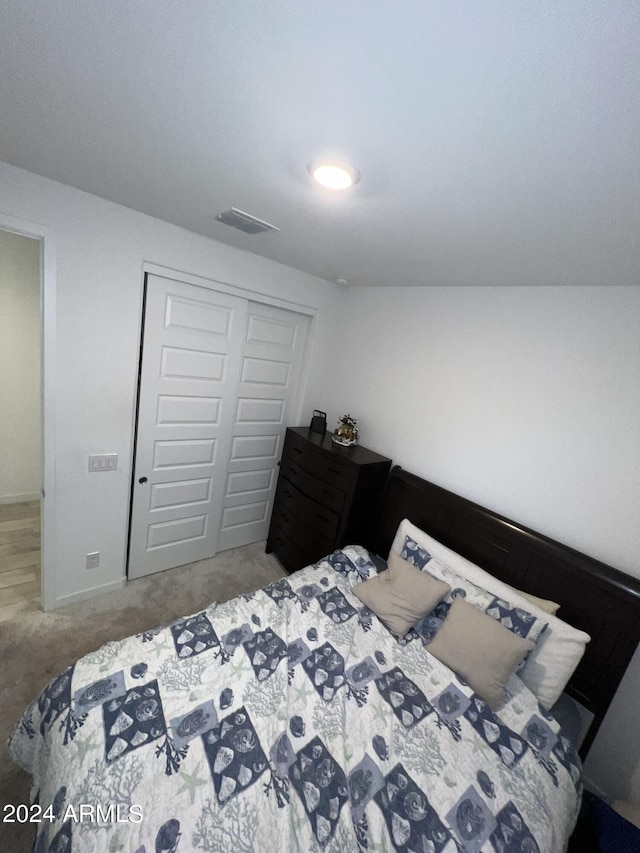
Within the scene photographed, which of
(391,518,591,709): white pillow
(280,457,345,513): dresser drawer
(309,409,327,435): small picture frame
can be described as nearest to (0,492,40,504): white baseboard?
(280,457,345,513): dresser drawer

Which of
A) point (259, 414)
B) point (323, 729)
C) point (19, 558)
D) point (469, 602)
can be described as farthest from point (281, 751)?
point (19, 558)

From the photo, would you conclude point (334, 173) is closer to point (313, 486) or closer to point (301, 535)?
point (313, 486)

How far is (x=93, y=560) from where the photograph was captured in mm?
2240

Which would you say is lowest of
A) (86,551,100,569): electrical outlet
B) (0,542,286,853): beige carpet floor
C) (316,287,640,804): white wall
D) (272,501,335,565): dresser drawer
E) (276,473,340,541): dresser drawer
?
(0,542,286,853): beige carpet floor

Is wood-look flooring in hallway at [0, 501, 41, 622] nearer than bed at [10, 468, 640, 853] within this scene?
No

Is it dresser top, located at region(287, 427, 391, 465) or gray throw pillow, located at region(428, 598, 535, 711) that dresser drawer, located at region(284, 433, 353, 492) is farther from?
gray throw pillow, located at region(428, 598, 535, 711)

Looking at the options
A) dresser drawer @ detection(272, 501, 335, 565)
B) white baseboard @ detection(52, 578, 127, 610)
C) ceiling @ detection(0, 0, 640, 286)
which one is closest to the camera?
ceiling @ detection(0, 0, 640, 286)

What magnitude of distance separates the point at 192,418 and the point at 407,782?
87.8 inches

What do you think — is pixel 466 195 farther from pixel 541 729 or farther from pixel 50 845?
pixel 50 845

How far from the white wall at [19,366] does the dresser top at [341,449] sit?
219 centimetres

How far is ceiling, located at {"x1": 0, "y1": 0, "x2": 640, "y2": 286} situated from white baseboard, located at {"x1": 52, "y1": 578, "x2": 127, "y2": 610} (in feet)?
8.09

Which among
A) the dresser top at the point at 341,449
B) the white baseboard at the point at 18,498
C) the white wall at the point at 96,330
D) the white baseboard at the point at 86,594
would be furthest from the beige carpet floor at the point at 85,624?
the white baseboard at the point at 18,498

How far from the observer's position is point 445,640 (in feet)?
5.17

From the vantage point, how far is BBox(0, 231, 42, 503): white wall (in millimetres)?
2756
